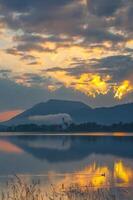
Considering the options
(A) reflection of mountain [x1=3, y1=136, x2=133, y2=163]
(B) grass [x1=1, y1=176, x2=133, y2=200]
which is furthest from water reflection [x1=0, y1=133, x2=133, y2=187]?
(B) grass [x1=1, y1=176, x2=133, y2=200]

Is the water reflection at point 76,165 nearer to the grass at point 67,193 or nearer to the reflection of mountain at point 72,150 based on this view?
the reflection of mountain at point 72,150

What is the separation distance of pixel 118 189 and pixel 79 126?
170 meters

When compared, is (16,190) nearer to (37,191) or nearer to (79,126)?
(37,191)

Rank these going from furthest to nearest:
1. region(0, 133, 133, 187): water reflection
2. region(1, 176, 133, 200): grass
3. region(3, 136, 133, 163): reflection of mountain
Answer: region(3, 136, 133, 163): reflection of mountain → region(0, 133, 133, 187): water reflection → region(1, 176, 133, 200): grass

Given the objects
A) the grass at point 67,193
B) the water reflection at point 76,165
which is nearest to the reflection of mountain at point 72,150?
the water reflection at point 76,165

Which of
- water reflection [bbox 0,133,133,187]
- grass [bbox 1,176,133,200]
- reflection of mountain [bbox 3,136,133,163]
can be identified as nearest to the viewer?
grass [bbox 1,176,133,200]

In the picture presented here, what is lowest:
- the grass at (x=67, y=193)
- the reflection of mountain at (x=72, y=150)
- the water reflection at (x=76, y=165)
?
the grass at (x=67, y=193)

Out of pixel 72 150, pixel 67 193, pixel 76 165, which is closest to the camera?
pixel 67 193

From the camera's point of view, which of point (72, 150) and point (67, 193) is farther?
point (72, 150)

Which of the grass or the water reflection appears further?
the water reflection

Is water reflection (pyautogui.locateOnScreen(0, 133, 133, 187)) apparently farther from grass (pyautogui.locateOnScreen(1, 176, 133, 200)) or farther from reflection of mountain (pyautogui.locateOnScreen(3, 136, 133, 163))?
grass (pyautogui.locateOnScreen(1, 176, 133, 200))

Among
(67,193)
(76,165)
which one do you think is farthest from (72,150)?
(67,193)

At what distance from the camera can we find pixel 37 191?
20.3 m

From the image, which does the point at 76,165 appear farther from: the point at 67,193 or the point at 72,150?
the point at 72,150
